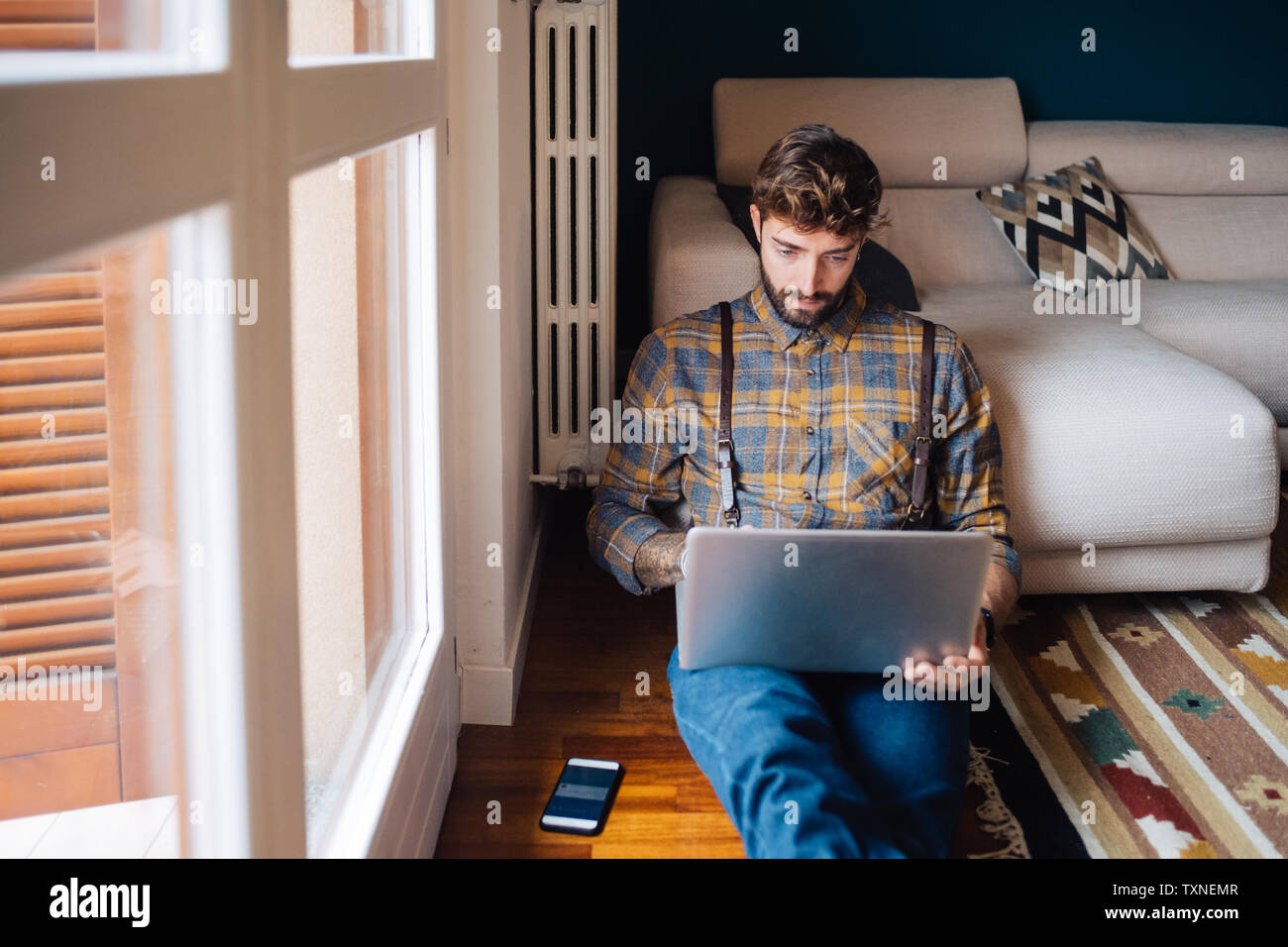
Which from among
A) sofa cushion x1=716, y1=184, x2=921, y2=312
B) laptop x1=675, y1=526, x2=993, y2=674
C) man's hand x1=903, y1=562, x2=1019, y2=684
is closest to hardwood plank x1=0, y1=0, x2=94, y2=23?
laptop x1=675, y1=526, x2=993, y2=674

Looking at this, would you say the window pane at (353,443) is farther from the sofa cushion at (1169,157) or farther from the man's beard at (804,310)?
the sofa cushion at (1169,157)

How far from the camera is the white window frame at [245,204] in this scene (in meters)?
0.51

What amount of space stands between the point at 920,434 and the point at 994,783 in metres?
0.50

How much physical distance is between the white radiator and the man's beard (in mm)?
739

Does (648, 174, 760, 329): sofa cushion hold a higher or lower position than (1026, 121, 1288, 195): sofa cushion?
lower

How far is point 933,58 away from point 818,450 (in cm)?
207

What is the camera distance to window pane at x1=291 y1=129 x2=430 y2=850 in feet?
3.33

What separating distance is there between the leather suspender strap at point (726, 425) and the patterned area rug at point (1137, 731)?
52 cm

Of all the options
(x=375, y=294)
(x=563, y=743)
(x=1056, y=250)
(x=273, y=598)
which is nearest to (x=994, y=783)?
(x=563, y=743)

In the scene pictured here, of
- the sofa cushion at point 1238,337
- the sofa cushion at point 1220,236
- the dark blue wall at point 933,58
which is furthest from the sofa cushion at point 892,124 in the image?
the sofa cushion at point 1238,337

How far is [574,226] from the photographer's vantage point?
2.38m

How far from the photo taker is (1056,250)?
114 inches

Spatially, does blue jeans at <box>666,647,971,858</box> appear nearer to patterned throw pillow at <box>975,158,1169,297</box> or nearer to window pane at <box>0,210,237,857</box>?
window pane at <box>0,210,237,857</box>

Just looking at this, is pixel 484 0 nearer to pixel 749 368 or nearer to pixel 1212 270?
pixel 749 368
